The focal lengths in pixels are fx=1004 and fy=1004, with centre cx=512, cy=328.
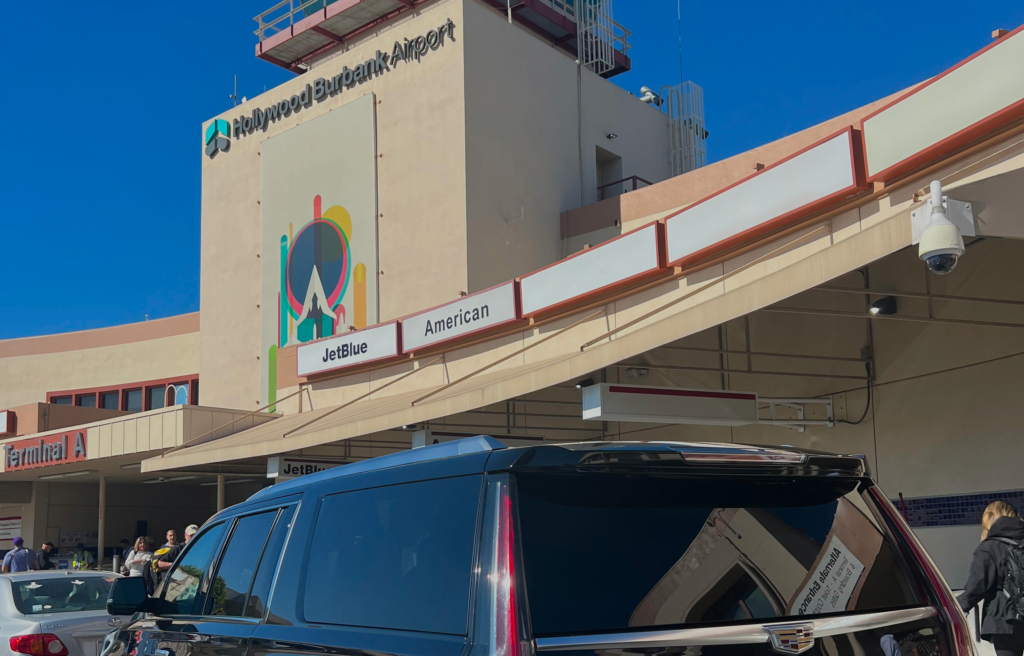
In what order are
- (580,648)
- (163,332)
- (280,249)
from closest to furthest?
(580,648) < (280,249) < (163,332)

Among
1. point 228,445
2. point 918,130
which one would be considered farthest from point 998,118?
point 228,445

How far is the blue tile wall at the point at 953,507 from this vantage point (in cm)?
1179

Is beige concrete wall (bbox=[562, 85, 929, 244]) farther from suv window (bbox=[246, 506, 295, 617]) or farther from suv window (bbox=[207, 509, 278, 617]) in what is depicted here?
suv window (bbox=[246, 506, 295, 617])

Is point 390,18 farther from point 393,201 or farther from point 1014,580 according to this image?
point 1014,580

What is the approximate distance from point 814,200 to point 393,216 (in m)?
13.9

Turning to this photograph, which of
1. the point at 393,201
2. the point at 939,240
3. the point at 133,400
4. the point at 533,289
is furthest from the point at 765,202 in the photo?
the point at 133,400

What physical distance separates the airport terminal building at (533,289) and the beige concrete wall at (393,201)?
8cm

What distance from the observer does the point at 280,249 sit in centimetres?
2730

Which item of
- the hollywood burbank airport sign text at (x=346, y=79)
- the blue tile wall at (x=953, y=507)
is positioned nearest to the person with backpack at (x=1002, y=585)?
the blue tile wall at (x=953, y=507)

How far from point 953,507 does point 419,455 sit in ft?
35.0

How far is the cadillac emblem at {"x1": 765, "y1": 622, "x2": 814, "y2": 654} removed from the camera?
9.71ft

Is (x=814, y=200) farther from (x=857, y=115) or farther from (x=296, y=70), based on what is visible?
(x=296, y=70)

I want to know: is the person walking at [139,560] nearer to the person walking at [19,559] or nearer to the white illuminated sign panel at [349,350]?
the person walking at [19,559]

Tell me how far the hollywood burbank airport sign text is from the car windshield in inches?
658
